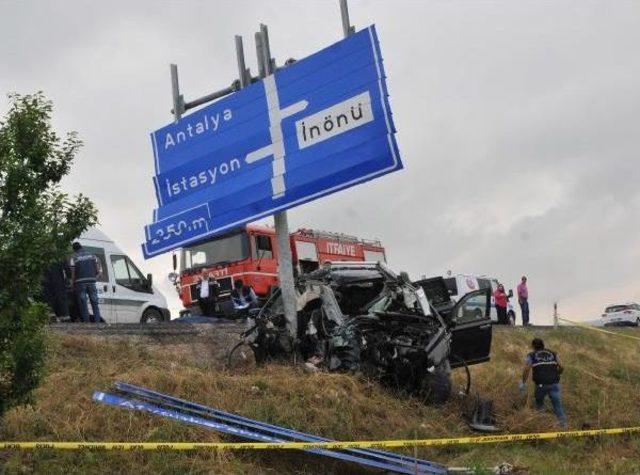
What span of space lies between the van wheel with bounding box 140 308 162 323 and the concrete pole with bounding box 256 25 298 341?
17.7 feet

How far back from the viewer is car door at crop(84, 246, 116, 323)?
16500 millimetres

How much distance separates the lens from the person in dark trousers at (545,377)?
11.8 m

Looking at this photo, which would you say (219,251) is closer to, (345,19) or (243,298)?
(243,298)

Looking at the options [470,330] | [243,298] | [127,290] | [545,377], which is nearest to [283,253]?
[470,330]

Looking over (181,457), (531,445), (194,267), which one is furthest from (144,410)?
(194,267)

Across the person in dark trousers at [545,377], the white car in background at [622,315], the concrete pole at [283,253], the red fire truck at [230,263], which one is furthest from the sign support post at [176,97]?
the white car in background at [622,315]

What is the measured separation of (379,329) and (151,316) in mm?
7817

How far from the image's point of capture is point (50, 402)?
8.75 m

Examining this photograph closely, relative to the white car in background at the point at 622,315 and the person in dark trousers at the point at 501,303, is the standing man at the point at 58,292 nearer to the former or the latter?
the person in dark trousers at the point at 501,303

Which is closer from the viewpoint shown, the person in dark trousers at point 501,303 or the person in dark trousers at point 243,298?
the person in dark trousers at point 243,298

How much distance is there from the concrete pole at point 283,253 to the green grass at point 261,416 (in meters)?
0.94

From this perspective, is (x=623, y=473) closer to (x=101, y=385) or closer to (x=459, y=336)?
(x=459, y=336)

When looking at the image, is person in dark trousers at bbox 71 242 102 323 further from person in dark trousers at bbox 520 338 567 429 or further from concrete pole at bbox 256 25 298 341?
person in dark trousers at bbox 520 338 567 429

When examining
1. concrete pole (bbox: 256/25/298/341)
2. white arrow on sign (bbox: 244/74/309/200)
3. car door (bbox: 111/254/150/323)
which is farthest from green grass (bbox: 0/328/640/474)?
car door (bbox: 111/254/150/323)
